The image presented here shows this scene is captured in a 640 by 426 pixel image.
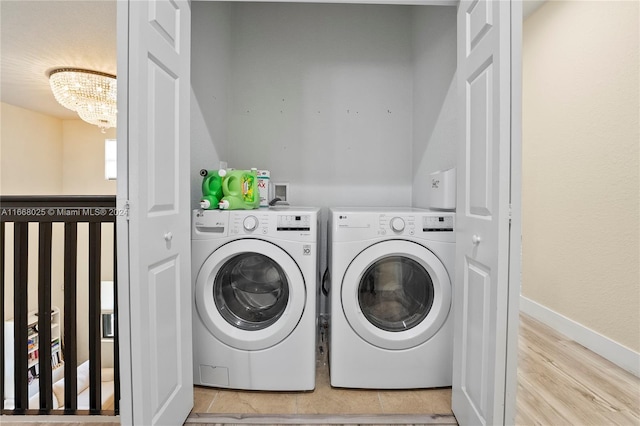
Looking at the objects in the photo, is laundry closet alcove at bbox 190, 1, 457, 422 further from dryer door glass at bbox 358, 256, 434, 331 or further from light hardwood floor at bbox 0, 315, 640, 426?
light hardwood floor at bbox 0, 315, 640, 426

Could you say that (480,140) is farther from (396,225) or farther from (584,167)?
(584,167)

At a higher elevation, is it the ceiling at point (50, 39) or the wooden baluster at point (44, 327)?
the ceiling at point (50, 39)

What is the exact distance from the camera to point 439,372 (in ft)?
5.63

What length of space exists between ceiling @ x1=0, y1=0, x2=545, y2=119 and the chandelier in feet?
0.81

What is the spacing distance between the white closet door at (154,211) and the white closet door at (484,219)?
46.3 inches

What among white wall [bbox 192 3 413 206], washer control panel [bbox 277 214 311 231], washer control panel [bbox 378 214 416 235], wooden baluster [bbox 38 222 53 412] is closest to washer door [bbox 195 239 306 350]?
washer control panel [bbox 277 214 311 231]

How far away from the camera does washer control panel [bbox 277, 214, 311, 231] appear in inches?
Answer: 65.2

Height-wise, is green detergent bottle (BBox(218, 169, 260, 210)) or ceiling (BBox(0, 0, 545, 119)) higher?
ceiling (BBox(0, 0, 545, 119))

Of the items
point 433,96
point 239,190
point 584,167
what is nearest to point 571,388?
point 584,167

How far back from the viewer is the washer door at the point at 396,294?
5.50 ft

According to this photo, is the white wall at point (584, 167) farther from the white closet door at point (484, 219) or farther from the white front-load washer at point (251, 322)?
the white front-load washer at point (251, 322)

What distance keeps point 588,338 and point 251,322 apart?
7.03 ft

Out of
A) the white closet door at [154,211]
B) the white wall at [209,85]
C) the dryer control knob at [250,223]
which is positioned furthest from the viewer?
the white wall at [209,85]

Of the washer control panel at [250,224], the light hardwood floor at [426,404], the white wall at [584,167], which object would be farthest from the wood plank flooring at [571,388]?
the washer control panel at [250,224]
